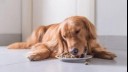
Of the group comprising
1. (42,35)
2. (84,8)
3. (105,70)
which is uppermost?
(84,8)

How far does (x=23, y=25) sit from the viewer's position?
223 cm

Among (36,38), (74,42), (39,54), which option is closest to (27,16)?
(36,38)

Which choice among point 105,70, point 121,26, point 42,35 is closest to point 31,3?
point 42,35

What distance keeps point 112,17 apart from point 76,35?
2.08 feet

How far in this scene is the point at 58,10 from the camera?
2.01 meters

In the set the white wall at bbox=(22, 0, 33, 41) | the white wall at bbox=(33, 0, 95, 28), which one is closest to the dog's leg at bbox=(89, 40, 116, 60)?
the white wall at bbox=(33, 0, 95, 28)

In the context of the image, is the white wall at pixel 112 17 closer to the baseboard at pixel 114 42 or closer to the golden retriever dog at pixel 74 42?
the baseboard at pixel 114 42

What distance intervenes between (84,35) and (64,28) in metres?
0.10

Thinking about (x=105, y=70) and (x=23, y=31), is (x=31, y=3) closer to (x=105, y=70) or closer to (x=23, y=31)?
(x=23, y=31)

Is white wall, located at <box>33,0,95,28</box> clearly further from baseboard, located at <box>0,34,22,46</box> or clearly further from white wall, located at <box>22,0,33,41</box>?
baseboard, located at <box>0,34,22,46</box>

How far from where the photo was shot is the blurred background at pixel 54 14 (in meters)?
1.64

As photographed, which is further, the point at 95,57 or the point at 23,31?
the point at 23,31

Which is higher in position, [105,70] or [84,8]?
[84,8]

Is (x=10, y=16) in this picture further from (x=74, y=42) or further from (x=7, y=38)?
(x=74, y=42)
